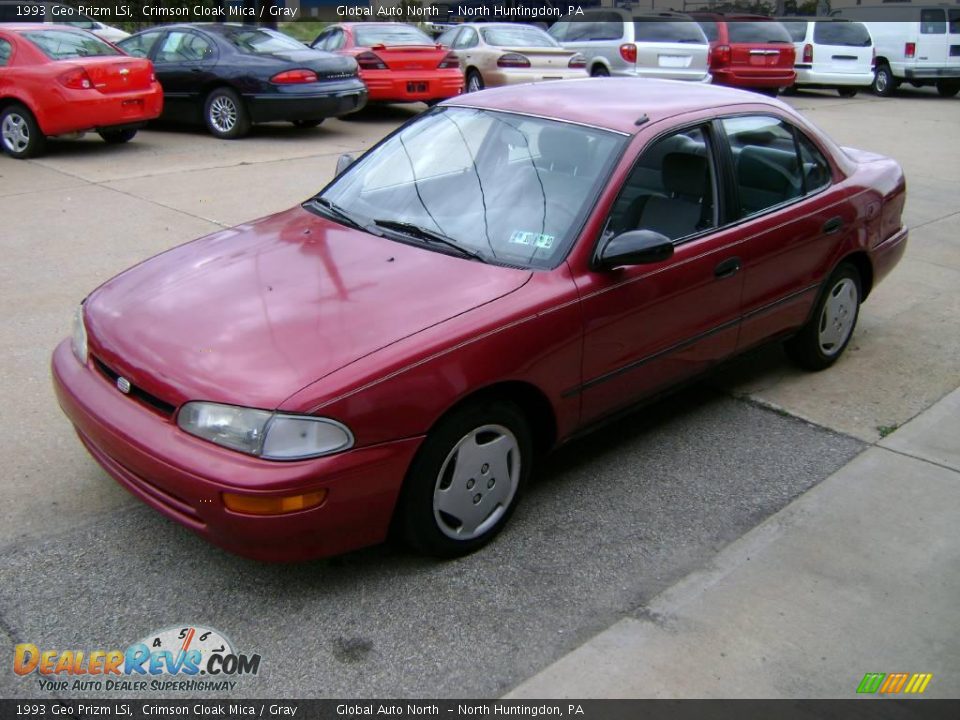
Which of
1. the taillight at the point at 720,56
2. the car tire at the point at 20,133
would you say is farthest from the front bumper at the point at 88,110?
the taillight at the point at 720,56

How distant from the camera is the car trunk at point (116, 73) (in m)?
10.3

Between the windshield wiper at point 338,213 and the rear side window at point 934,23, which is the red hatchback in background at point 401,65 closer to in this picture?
the windshield wiper at point 338,213

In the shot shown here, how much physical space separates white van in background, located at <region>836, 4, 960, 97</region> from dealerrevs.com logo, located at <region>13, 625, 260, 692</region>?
66.3 ft

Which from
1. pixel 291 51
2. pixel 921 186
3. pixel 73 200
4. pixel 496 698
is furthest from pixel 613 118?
pixel 291 51

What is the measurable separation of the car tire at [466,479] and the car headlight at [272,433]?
0.35 m

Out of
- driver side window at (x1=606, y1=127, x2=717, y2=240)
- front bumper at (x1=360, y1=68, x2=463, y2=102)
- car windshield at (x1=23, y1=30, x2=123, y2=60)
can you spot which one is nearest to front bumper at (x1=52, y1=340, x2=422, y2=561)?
driver side window at (x1=606, y1=127, x2=717, y2=240)

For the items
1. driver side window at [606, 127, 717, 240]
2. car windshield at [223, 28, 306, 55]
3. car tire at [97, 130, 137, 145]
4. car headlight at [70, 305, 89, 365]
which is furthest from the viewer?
car windshield at [223, 28, 306, 55]

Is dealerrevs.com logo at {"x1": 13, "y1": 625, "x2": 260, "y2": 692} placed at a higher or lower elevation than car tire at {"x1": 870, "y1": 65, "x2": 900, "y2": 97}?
lower

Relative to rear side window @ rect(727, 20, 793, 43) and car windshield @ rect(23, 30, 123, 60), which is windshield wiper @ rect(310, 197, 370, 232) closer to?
car windshield @ rect(23, 30, 123, 60)

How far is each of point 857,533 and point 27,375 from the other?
3.98 metres

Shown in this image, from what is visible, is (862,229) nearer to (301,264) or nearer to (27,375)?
(301,264)

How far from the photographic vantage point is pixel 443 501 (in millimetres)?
3461

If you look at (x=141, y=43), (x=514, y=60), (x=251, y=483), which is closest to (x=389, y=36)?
(x=514, y=60)

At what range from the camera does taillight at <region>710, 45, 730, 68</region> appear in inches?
714
